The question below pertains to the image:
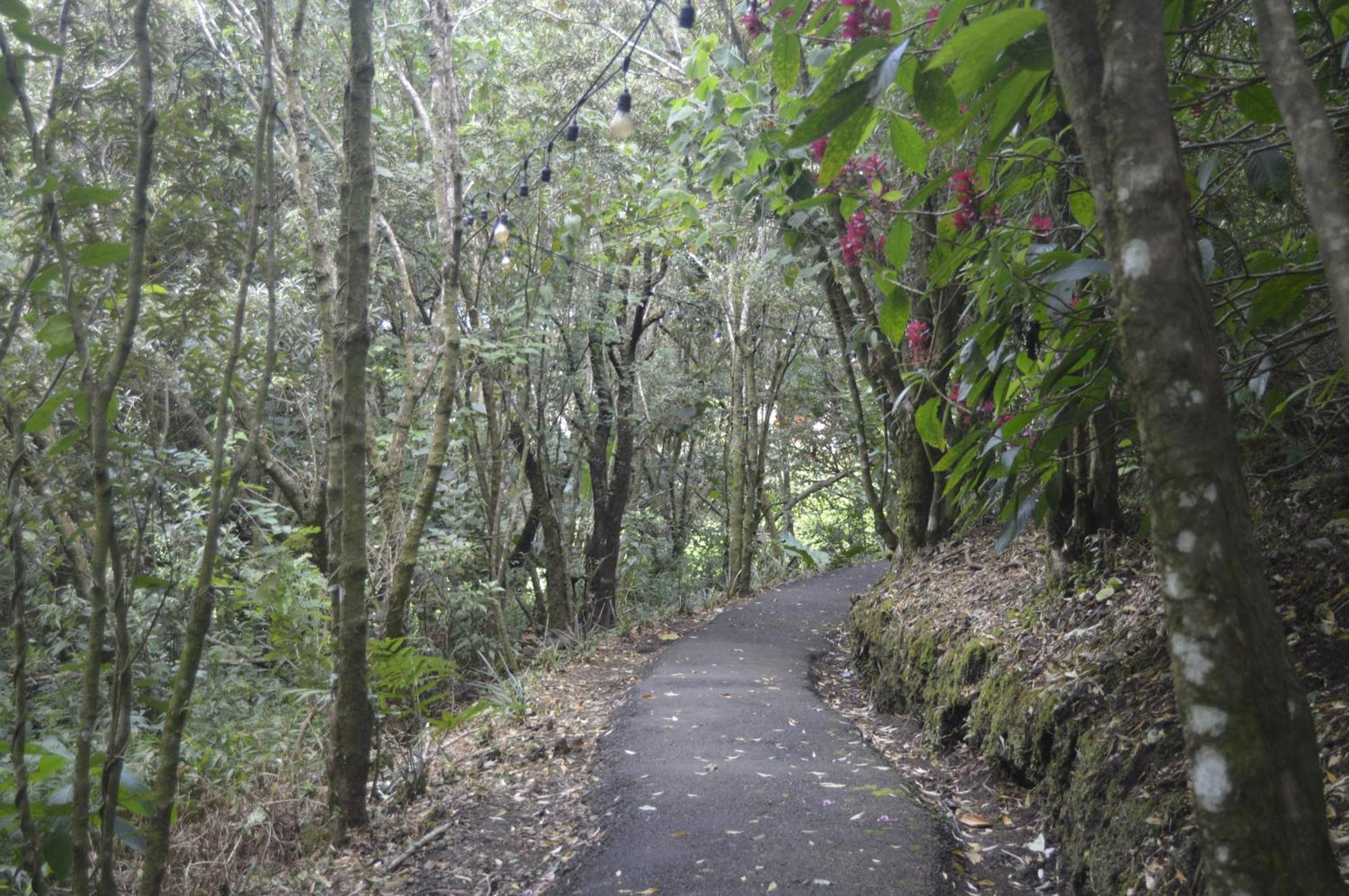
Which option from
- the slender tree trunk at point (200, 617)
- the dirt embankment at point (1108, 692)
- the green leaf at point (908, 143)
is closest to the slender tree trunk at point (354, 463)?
the slender tree trunk at point (200, 617)

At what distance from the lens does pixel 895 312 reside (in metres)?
2.72

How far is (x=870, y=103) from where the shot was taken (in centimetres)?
176

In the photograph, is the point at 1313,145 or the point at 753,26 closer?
the point at 1313,145

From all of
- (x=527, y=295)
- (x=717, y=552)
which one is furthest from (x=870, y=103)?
(x=717, y=552)

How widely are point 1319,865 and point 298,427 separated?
39.8 feet

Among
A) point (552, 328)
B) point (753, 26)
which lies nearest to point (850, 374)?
point (552, 328)

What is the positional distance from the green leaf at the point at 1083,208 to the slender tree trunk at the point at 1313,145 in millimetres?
1230

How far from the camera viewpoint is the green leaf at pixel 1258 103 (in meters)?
2.20

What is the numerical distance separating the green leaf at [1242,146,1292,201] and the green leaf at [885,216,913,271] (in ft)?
2.82

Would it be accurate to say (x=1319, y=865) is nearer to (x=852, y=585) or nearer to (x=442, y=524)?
(x=442, y=524)

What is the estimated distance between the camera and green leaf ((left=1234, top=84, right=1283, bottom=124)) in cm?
220

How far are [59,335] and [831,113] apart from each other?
2210mm

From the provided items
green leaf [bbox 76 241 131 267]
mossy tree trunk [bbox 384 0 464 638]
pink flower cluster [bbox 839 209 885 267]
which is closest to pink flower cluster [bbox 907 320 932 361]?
pink flower cluster [bbox 839 209 885 267]

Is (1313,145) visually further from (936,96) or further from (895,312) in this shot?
(895,312)
